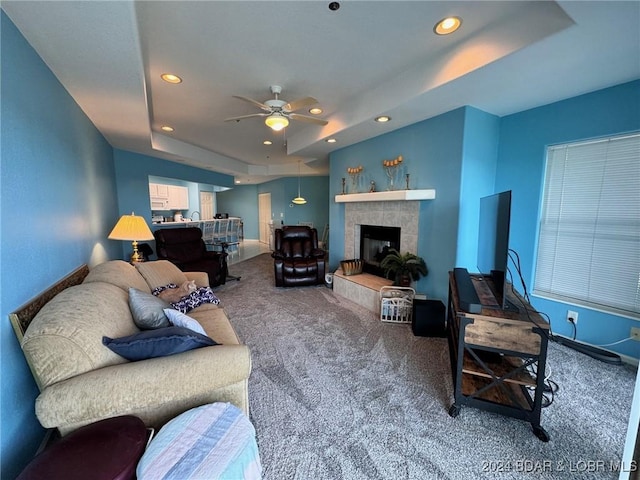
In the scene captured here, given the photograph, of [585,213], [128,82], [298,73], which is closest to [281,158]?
[298,73]

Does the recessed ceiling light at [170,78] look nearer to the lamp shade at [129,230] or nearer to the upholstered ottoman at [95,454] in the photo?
the lamp shade at [129,230]

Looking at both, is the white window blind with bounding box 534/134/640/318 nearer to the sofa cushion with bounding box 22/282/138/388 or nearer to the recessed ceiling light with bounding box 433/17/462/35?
the recessed ceiling light with bounding box 433/17/462/35

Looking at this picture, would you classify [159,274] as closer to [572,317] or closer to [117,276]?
[117,276]

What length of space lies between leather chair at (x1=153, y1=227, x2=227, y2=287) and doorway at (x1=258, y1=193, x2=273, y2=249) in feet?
14.8

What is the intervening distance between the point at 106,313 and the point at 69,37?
1589 millimetres

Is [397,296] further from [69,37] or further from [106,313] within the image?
[69,37]

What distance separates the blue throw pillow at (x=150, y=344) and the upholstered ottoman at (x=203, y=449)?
12.6 inches

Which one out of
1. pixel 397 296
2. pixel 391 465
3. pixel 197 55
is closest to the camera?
Result: pixel 391 465

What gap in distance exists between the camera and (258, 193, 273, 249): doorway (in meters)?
9.51

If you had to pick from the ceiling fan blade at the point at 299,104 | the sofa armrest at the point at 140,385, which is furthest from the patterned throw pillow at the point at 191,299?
the ceiling fan blade at the point at 299,104

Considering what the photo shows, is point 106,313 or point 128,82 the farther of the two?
point 128,82

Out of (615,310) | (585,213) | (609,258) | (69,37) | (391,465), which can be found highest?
(69,37)

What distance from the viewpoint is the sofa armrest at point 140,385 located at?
41.9 inches

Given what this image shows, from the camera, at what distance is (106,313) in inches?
56.0
